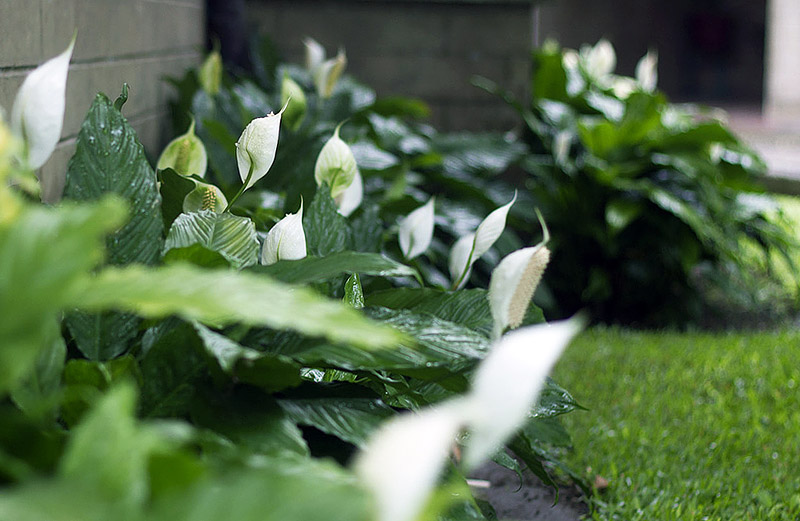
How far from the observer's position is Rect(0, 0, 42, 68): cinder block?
112 cm

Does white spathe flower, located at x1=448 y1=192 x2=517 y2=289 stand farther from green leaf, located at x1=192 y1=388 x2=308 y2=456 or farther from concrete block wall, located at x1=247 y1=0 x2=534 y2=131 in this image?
concrete block wall, located at x1=247 y1=0 x2=534 y2=131

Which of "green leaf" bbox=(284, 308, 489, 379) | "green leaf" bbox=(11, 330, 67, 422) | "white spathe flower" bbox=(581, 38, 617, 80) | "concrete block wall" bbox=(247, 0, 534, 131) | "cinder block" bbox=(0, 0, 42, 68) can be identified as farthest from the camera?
"white spathe flower" bbox=(581, 38, 617, 80)

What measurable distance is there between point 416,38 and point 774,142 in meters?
5.43

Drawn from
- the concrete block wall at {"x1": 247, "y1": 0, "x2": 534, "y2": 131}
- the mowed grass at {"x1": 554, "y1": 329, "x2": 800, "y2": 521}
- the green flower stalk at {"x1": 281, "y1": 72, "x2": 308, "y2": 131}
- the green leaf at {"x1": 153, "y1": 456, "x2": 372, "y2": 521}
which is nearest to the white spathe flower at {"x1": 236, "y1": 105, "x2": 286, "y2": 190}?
the green leaf at {"x1": 153, "y1": 456, "x2": 372, "y2": 521}

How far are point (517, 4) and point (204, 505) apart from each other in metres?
2.97

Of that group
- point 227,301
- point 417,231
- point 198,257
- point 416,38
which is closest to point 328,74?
point 417,231

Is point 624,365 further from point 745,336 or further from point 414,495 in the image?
point 414,495

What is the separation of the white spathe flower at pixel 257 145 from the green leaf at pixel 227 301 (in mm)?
409

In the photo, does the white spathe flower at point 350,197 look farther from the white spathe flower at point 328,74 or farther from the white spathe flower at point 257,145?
the white spathe flower at point 328,74

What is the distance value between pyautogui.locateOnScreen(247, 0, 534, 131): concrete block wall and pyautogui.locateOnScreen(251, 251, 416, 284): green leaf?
2.48m

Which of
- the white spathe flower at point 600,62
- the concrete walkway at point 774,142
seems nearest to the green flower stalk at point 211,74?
the white spathe flower at point 600,62

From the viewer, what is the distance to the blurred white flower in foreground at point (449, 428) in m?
0.41

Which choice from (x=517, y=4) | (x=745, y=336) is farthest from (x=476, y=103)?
(x=745, y=336)

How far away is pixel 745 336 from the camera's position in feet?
8.93
